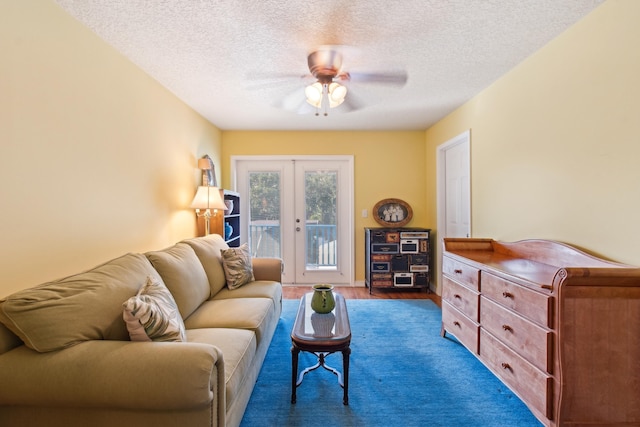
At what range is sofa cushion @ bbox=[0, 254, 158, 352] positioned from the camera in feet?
3.79

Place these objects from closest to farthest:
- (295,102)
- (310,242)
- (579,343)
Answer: (579,343) → (295,102) → (310,242)

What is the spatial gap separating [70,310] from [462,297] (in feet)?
7.95

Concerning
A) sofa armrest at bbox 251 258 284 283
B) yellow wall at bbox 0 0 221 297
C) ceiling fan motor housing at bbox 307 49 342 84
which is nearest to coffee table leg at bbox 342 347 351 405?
sofa armrest at bbox 251 258 284 283

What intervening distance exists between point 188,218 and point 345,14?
250cm

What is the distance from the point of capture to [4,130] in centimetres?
135

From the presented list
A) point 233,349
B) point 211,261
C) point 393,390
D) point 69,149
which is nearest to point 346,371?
point 393,390

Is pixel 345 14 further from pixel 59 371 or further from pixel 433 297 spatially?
pixel 433 297

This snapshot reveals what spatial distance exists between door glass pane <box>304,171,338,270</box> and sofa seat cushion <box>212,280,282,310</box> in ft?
5.39

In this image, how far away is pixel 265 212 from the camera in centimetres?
443

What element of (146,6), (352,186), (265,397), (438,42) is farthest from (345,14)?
(352,186)

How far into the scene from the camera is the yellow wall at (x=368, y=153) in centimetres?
432

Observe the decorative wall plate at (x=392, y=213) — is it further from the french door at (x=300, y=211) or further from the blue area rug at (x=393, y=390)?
the blue area rug at (x=393, y=390)

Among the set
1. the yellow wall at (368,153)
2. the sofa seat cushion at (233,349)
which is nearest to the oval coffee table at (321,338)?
the sofa seat cushion at (233,349)

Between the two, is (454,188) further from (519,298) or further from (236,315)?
(236,315)
